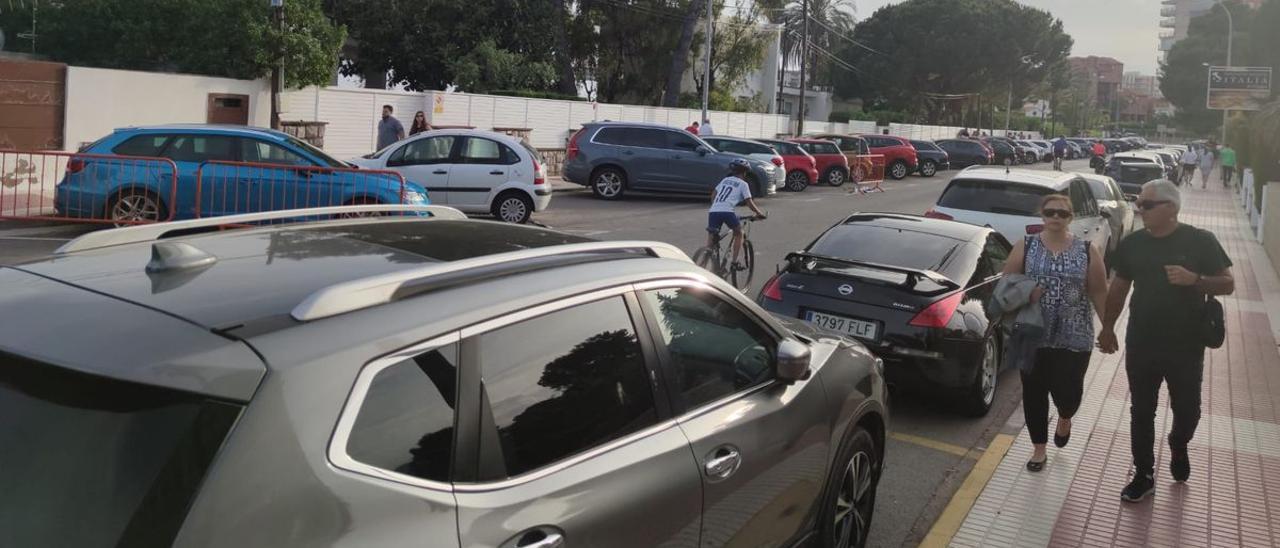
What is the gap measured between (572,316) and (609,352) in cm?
20

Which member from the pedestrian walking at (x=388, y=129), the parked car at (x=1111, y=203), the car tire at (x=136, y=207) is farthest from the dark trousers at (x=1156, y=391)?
the pedestrian walking at (x=388, y=129)

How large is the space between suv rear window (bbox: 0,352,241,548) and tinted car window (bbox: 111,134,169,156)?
12.4 meters

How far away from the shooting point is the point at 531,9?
38.5m

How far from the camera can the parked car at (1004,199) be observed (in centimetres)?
1174

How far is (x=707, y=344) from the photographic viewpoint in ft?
12.1

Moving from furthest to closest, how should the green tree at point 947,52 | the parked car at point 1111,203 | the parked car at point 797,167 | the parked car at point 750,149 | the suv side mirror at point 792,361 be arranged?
1. the green tree at point 947,52
2. the parked car at point 797,167
3. the parked car at point 750,149
4. the parked car at point 1111,203
5. the suv side mirror at point 792,361

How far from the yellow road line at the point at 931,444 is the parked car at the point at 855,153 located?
25581 millimetres

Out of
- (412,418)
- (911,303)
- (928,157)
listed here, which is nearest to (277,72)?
(911,303)

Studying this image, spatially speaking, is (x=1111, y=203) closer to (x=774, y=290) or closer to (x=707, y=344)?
(x=774, y=290)

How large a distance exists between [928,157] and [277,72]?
25.7 meters

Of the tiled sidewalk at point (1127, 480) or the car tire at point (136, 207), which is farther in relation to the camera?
the car tire at point (136, 207)

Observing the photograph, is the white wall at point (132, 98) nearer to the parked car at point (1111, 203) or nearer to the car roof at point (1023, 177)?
the car roof at point (1023, 177)

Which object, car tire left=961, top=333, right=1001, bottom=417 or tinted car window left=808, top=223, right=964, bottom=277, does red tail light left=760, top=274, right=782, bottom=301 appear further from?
car tire left=961, top=333, right=1001, bottom=417

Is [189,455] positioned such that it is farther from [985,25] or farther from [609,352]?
[985,25]
